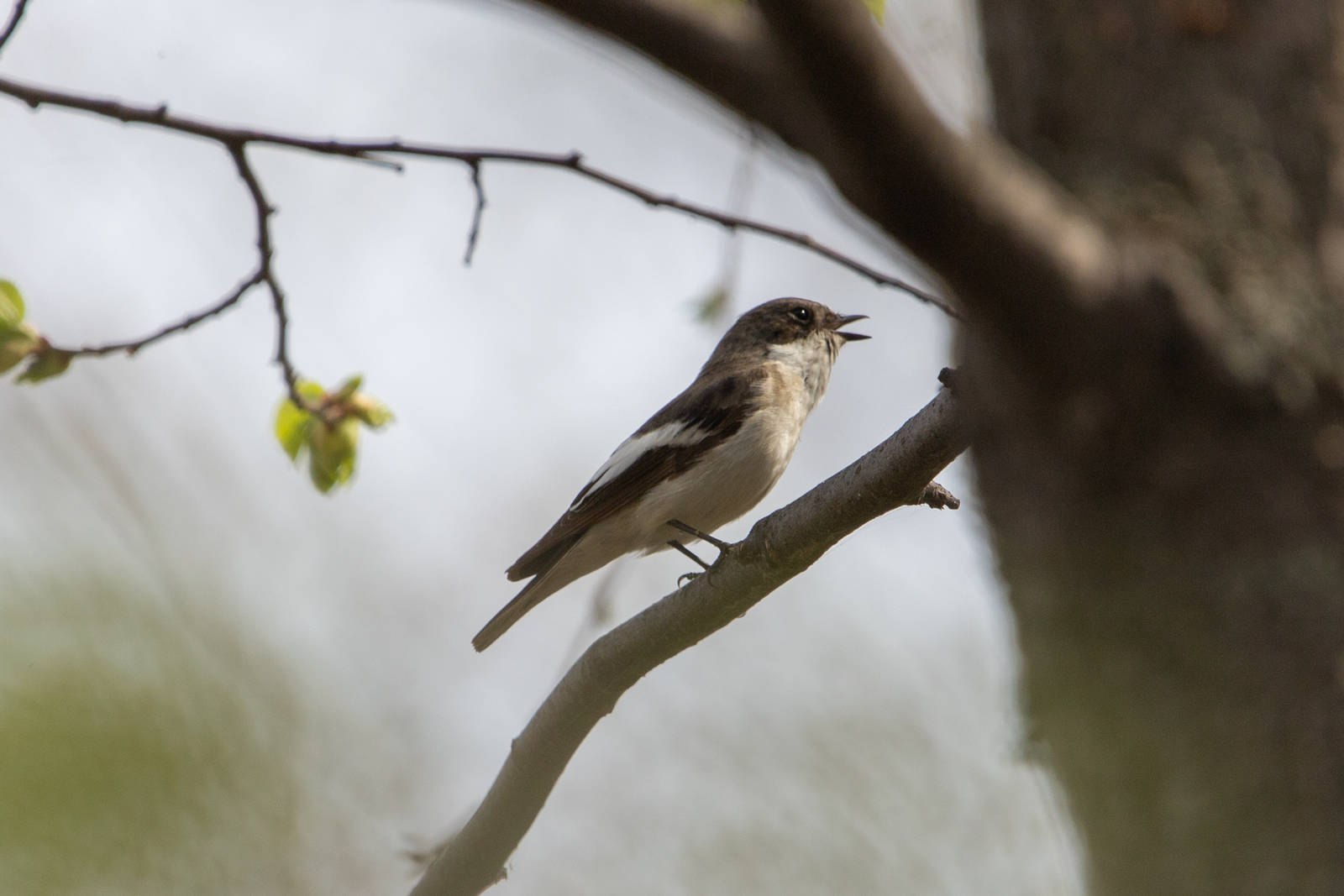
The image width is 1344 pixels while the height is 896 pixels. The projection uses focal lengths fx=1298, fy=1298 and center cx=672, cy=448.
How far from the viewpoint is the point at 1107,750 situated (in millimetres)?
2787

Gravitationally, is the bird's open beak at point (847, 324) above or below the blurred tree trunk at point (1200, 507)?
above

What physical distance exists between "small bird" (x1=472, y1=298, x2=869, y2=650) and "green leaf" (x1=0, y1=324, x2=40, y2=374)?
1782 mm

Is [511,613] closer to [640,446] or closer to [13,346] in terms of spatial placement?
[640,446]

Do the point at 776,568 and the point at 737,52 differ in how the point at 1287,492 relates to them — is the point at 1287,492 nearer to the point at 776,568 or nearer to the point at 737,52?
the point at 776,568

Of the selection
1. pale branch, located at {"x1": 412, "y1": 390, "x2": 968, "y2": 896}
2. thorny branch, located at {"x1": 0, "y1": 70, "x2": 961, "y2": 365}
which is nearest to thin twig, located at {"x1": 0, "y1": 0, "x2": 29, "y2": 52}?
thorny branch, located at {"x1": 0, "y1": 70, "x2": 961, "y2": 365}

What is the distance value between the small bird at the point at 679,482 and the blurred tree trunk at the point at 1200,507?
1371mm

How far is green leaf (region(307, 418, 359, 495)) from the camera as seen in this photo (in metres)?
3.60

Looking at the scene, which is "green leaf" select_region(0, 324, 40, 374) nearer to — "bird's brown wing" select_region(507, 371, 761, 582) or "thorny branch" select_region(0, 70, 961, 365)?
"thorny branch" select_region(0, 70, 961, 365)

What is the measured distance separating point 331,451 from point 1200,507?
7.39 feet

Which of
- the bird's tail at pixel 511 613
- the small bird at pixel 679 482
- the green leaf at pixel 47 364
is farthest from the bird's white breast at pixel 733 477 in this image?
the green leaf at pixel 47 364

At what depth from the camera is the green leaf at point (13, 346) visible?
3.10 metres

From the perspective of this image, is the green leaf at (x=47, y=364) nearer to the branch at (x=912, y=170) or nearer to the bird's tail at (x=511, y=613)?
the branch at (x=912, y=170)

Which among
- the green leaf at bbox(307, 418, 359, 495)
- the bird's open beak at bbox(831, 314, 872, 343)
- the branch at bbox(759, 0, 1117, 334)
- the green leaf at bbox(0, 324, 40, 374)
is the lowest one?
the green leaf at bbox(0, 324, 40, 374)

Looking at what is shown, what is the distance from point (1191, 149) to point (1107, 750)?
5.84 feet
